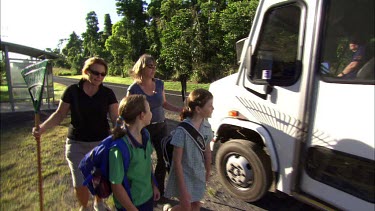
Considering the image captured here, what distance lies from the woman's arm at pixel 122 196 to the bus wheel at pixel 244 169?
1.79 metres

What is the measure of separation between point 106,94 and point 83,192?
1.04 meters

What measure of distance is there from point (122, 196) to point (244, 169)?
1.94 metres

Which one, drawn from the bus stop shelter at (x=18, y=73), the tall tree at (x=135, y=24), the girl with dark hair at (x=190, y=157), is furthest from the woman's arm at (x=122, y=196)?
the tall tree at (x=135, y=24)

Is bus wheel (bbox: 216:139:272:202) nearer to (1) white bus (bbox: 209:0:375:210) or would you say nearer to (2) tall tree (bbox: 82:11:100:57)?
(1) white bus (bbox: 209:0:375:210)

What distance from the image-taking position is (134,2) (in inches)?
1428

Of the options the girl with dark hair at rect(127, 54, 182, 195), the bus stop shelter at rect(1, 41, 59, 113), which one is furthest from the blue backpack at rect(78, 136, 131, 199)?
the bus stop shelter at rect(1, 41, 59, 113)

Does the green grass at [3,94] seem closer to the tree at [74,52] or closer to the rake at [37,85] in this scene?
the rake at [37,85]

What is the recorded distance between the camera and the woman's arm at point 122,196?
2.13 meters

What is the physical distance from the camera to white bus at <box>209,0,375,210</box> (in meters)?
2.55

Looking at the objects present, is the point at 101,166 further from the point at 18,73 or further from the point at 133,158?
the point at 18,73

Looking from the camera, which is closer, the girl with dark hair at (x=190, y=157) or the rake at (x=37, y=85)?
the girl with dark hair at (x=190, y=157)

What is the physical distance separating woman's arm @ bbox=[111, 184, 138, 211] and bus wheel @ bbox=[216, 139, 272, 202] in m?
1.79

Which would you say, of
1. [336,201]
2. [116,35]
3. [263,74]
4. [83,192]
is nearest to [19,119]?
[83,192]

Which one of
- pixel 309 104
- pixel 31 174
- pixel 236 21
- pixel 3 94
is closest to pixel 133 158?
pixel 309 104
